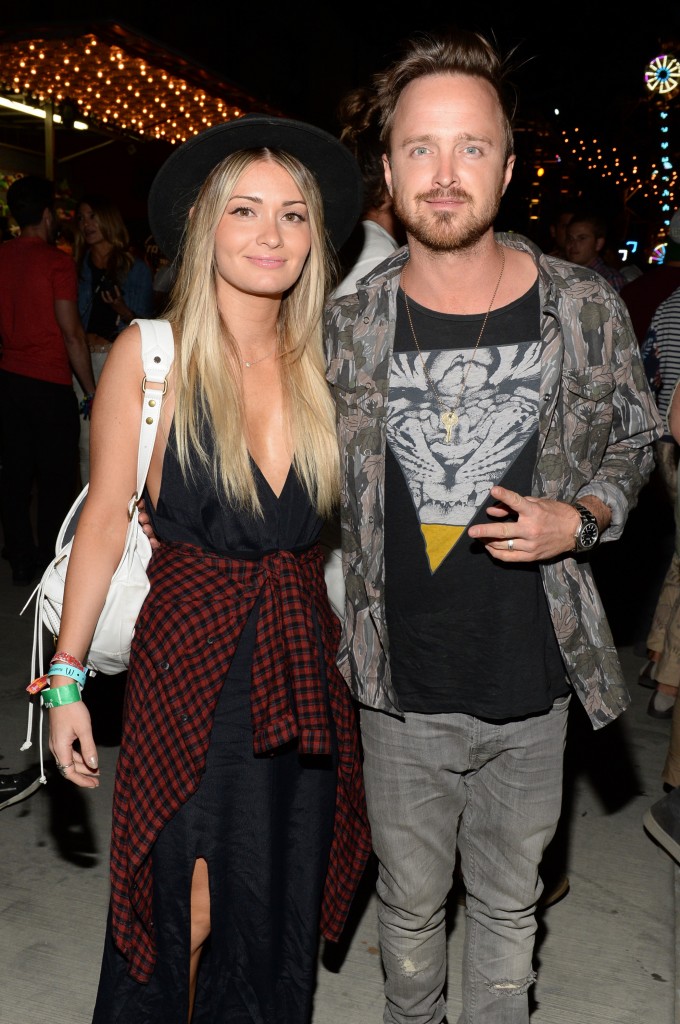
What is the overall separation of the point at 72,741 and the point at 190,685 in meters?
0.29

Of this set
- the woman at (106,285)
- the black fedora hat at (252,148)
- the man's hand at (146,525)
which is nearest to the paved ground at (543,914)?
the man's hand at (146,525)

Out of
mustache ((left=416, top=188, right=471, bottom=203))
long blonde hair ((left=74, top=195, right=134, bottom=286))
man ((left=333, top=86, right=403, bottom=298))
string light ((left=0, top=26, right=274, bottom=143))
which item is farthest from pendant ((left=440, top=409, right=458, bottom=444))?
string light ((left=0, top=26, right=274, bottom=143))

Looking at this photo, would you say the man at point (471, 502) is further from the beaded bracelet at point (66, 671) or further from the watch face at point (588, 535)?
the beaded bracelet at point (66, 671)

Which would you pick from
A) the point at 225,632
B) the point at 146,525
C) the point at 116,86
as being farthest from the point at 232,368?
the point at 116,86

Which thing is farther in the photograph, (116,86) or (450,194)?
(116,86)

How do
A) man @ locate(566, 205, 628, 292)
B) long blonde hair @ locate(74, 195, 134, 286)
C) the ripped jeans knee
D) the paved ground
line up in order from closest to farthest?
the ripped jeans knee, the paved ground, long blonde hair @ locate(74, 195, 134, 286), man @ locate(566, 205, 628, 292)

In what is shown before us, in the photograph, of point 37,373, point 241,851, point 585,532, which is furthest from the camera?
point 37,373

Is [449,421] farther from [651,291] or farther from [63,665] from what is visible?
[651,291]

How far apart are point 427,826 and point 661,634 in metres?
2.90

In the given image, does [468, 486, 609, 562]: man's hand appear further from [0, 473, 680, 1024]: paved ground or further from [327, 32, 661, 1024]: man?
[0, 473, 680, 1024]: paved ground

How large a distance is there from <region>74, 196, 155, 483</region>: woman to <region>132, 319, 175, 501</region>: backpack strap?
4.59 m

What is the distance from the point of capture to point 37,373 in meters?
6.59

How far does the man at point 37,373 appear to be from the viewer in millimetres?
6418

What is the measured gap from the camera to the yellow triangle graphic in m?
2.30
